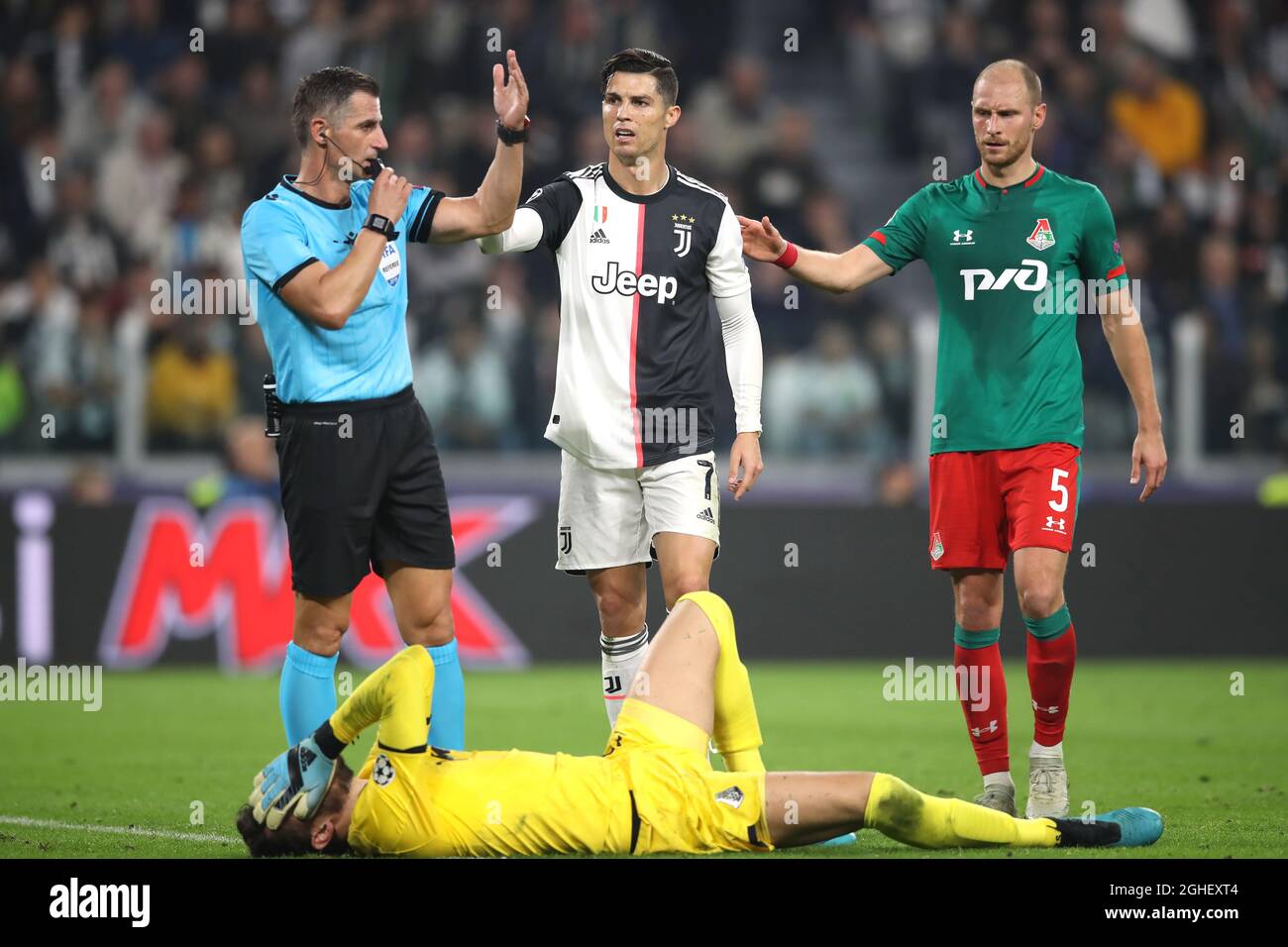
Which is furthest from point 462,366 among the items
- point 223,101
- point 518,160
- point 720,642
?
point 720,642

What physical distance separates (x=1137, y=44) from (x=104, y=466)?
30.4 feet

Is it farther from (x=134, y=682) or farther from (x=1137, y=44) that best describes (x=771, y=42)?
(x=134, y=682)

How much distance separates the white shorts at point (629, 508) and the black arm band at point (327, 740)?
1.77 m

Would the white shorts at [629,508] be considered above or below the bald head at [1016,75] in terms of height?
below

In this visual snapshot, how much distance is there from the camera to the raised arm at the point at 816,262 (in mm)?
6570

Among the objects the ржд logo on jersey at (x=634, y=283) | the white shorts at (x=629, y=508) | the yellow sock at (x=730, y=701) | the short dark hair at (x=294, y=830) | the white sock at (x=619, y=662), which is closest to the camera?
the short dark hair at (x=294, y=830)

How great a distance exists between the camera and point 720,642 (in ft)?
17.2

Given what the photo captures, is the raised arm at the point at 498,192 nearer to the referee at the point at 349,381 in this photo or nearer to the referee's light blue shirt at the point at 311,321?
the referee at the point at 349,381

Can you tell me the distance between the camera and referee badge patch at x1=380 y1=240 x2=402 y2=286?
6.05 m

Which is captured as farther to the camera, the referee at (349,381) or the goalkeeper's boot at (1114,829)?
the referee at (349,381)

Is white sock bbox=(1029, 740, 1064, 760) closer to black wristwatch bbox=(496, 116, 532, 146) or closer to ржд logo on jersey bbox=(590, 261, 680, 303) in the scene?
ржд logo on jersey bbox=(590, 261, 680, 303)

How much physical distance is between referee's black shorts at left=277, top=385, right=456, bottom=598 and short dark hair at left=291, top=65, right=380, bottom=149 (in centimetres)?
96

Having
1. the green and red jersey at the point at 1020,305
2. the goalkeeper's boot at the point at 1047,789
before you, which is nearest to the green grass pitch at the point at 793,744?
the goalkeeper's boot at the point at 1047,789

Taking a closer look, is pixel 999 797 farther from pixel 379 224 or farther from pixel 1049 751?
pixel 379 224
